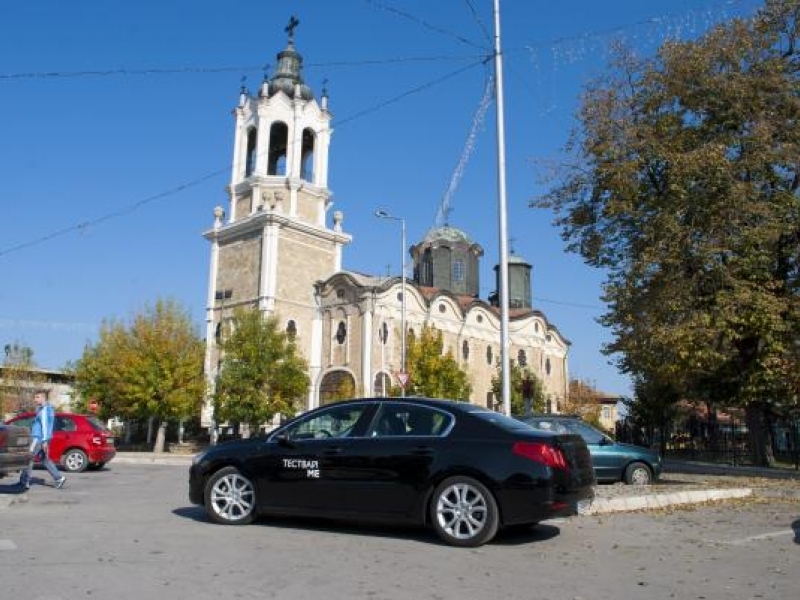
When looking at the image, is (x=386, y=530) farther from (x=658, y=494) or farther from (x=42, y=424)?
(x=42, y=424)

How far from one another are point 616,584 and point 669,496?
554 centimetres

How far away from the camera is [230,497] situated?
828 centimetres

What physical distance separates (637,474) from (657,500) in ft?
16.8

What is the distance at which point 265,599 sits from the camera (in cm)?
500

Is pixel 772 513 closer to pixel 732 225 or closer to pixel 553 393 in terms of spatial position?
pixel 732 225

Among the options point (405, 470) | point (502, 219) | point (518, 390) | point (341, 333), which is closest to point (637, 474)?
point (502, 219)

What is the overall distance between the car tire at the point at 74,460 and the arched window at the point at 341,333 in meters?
33.1

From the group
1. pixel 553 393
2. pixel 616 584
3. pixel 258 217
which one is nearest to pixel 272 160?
pixel 258 217

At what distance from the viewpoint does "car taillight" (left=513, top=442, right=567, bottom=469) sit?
7.12 meters

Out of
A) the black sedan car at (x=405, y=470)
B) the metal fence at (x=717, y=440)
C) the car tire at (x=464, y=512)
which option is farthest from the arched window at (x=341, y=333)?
the car tire at (x=464, y=512)

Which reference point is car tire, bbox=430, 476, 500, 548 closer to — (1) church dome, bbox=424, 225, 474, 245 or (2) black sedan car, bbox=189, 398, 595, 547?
(2) black sedan car, bbox=189, 398, 595, 547

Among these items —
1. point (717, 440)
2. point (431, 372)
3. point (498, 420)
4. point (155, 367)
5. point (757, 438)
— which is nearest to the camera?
point (498, 420)

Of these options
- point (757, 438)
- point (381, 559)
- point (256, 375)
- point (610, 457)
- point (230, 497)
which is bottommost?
point (381, 559)

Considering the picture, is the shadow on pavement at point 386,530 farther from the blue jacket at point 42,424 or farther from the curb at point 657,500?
the blue jacket at point 42,424
